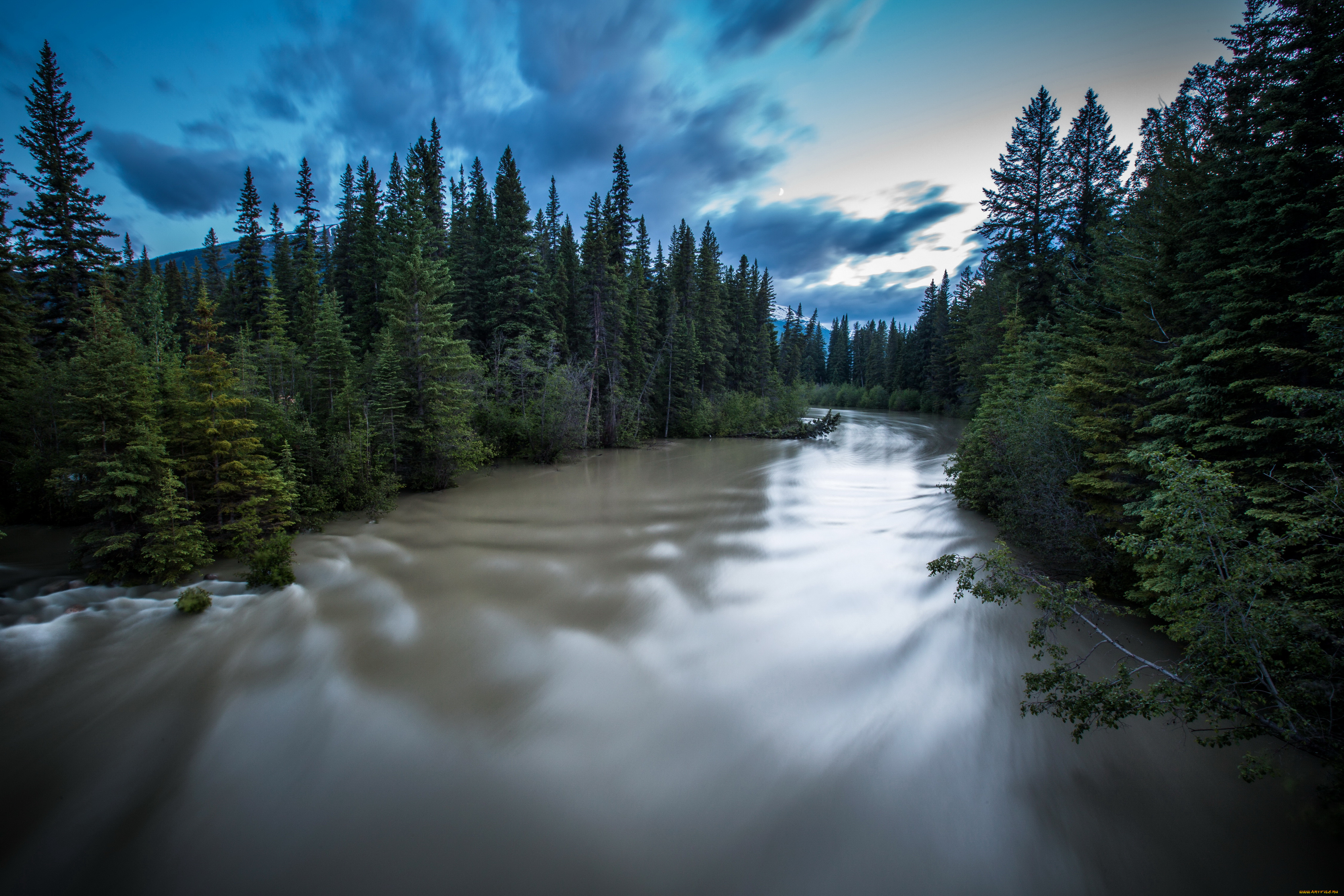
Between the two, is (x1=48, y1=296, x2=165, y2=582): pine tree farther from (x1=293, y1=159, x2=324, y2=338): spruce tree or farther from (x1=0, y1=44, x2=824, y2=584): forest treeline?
(x1=293, y1=159, x2=324, y2=338): spruce tree

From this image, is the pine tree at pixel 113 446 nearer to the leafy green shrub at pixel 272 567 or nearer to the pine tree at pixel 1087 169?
the leafy green shrub at pixel 272 567

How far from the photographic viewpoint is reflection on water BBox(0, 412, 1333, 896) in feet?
12.0

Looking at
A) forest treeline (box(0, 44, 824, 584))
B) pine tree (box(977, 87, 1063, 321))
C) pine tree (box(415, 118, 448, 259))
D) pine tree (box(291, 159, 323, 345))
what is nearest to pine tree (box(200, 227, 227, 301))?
forest treeline (box(0, 44, 824, 584))

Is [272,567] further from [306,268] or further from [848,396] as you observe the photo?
[848,396]

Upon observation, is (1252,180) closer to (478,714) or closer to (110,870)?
(478,714)

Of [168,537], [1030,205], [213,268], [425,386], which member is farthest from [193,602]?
[213,268]

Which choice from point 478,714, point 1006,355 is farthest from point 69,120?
point 1006,355

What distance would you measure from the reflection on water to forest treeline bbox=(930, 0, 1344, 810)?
0.87 meters

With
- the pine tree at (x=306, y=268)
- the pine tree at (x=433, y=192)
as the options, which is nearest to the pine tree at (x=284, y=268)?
the pine tree at (x=306, y=268)

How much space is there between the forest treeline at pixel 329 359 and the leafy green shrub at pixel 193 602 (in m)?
0.86

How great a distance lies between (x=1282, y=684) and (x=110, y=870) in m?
8.92

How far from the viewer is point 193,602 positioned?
23.4ft

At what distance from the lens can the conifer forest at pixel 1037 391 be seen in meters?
3.84

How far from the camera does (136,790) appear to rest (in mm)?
4348
